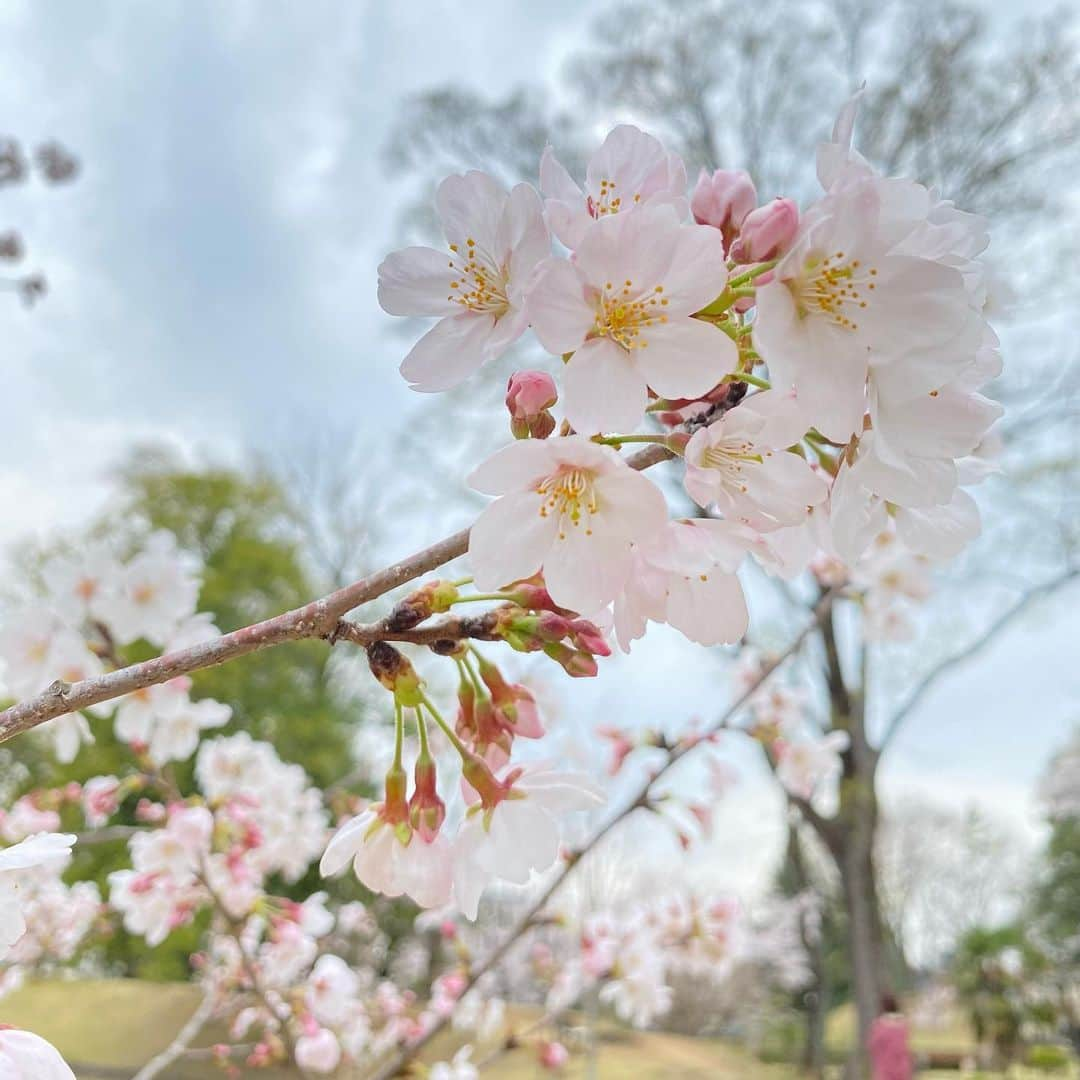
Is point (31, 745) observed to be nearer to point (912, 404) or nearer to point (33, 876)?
point (33, 876)

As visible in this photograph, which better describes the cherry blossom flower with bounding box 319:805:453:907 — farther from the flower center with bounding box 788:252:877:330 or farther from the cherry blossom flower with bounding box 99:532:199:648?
Result: the cherry blossom flower with bounding box 99:532:199:648

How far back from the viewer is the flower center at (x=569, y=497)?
1.25ft

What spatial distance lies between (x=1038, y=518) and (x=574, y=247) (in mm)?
5529

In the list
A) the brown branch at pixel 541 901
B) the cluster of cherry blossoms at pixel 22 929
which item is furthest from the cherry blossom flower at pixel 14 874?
the brown branch at pixel 541 901

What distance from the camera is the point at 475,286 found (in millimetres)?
426

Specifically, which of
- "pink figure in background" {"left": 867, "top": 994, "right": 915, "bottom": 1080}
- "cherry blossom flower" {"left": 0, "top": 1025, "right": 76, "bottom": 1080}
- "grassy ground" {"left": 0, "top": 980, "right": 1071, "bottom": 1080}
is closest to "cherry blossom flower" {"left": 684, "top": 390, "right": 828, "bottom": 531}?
"cherry blossom flower" {"left": 0, "top": 1025, "right": 76, "bottom": 1080}

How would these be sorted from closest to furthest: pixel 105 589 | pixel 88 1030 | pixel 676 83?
pixel 105 589
pixel 88 1030
pixel 676 83

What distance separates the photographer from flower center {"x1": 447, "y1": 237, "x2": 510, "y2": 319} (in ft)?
1.37

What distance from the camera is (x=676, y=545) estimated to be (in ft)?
1.24

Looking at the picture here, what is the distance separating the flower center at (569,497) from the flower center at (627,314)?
0.06m

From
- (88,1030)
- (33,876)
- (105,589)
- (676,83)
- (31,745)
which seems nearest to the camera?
(105,589)

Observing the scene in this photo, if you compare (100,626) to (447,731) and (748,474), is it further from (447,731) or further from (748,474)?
(748,474)

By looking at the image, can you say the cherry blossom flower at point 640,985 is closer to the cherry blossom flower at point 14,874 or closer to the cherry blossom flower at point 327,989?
the cherry blossom flower at point 327,989

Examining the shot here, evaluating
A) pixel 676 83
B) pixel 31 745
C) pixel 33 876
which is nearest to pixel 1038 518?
pixel 676 83
